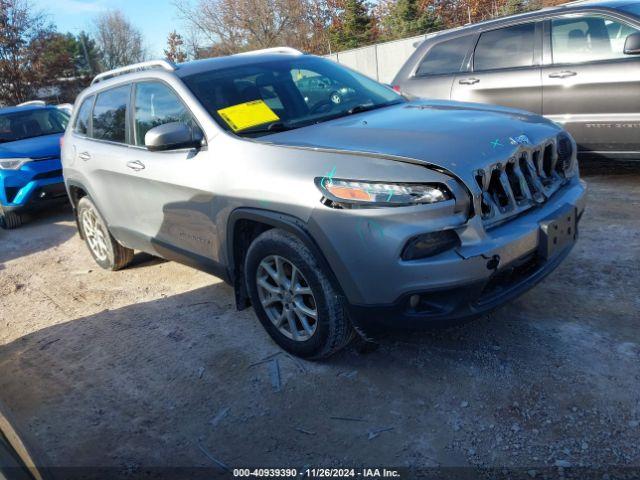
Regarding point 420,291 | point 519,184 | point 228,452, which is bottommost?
point 228,452

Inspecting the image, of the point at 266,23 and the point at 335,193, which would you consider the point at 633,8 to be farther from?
the point at 266,23

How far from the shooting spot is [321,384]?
9.78ft

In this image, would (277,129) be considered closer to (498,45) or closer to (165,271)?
(165,271)

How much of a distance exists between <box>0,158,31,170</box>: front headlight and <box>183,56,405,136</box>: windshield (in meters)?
4.69

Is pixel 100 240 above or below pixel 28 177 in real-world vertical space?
below

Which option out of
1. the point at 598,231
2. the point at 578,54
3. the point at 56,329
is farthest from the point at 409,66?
the point at 56,329

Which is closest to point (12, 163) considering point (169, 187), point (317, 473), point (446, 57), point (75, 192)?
point (75, 192)

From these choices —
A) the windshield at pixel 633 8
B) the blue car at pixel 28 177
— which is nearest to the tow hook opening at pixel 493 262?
the windshield at pixel 633 8

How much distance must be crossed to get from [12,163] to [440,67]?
18.1ft

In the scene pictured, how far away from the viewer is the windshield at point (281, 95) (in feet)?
11.2

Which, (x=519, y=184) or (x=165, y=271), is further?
(x=165, y=271)

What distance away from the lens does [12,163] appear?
7.31 metres

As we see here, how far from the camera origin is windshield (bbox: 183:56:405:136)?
11.2 ft

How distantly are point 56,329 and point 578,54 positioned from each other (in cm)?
534
